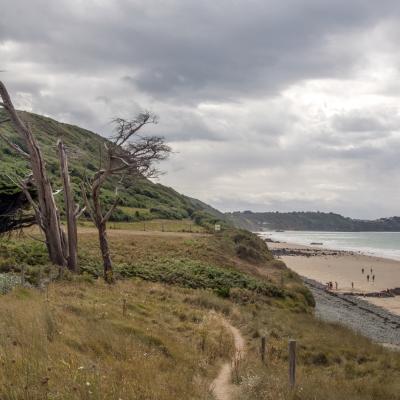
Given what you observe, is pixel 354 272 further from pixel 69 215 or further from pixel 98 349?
pixel 98 349

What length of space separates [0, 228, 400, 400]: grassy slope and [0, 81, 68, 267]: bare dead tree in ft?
4.08

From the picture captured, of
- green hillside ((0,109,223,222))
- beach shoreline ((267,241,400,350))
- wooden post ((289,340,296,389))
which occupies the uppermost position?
green hillside ((0,109,223,222))

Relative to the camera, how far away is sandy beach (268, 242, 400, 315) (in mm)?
49188

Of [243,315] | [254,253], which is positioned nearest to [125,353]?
[243,315]

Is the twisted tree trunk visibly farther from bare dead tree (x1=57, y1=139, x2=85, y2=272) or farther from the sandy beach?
the sandy beach

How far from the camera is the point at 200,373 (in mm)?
10234

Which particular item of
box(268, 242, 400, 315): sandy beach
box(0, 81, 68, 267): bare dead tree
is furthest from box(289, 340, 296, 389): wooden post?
box(268, 242, 400, 315): sandy beach

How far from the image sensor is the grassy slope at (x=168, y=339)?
7.24 meters

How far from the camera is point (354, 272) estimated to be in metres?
64.9

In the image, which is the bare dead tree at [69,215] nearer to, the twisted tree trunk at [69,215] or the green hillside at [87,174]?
the twisted tree trunk at [69,215]

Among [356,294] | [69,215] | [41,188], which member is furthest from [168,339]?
[356,294]

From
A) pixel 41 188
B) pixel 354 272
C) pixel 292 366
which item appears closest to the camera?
pixel 292 366

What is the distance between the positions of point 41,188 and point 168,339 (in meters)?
10.8

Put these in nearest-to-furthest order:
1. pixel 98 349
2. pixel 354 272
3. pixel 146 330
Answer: pixel 98 349, pixel 146 330, pixel 354 272
